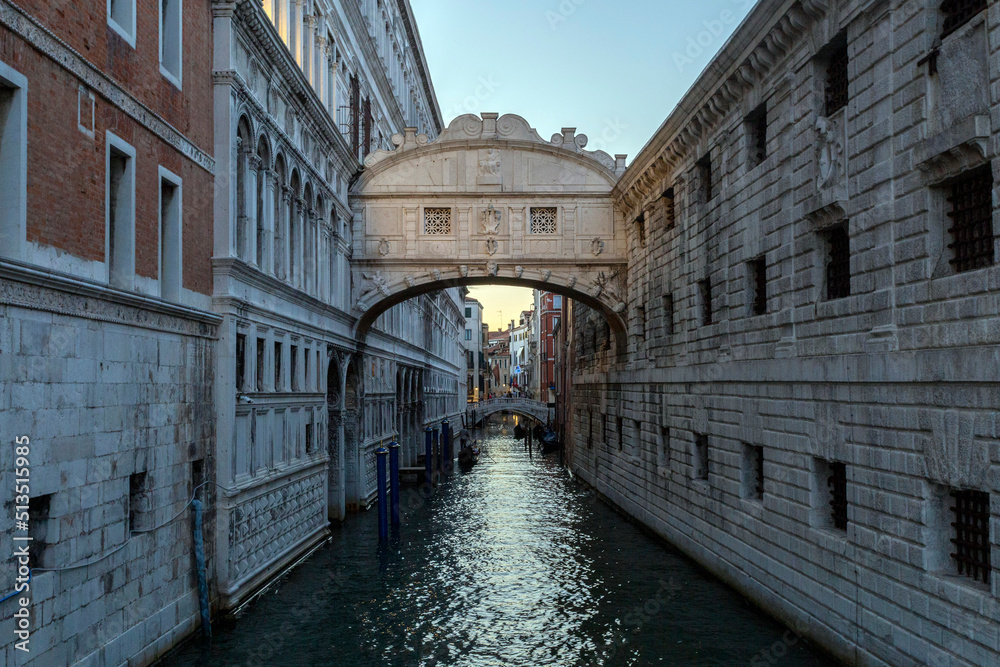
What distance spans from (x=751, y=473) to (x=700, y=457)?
273 centimetres

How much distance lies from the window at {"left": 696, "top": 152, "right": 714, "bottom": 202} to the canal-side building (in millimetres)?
36

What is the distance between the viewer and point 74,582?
855 centimetres

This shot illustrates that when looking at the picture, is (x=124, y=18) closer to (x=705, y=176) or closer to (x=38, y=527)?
(x=38, y=527)

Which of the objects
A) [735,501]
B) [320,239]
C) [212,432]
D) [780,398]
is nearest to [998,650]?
[780,398]

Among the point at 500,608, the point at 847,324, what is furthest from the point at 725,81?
the point at 500,608

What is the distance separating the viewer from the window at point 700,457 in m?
16.7

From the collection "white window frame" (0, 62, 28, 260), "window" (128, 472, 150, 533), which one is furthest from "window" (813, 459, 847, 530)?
"white window frame" (0, 62, 28, 260)

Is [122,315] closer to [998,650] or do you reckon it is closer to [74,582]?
[74,582]

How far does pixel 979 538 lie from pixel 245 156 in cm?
1100

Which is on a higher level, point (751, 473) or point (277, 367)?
point (277, 367)

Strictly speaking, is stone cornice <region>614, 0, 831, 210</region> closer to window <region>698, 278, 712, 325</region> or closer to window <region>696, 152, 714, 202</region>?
window <region>696, 152, 714, 202</region>

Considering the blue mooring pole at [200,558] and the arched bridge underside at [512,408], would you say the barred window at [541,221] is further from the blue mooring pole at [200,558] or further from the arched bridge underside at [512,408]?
the arched bridge underside at [512,408]

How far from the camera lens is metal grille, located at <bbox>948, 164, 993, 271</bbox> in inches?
321

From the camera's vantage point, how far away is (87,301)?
8734 mm
